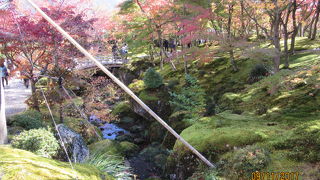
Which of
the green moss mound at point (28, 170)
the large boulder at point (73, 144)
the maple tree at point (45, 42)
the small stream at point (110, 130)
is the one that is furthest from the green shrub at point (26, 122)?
the small stream at point (110, 130)

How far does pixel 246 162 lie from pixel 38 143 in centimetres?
508

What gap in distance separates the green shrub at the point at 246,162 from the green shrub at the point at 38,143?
4.37 metres

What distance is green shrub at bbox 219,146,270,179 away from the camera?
15.8 ft

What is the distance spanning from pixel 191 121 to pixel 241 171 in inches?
161

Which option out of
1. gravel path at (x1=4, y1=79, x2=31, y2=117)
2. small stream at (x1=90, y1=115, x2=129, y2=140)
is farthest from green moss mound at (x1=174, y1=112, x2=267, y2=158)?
gravel path at (x1=4, y1=79, x2=31, y2=117)

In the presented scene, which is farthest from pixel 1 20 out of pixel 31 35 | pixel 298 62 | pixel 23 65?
pixel 298 62

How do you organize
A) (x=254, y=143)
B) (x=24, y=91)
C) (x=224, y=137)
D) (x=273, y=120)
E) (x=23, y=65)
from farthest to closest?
(x=24, y=91) → (x=23, y=65) → (x=273, y=120) → (x=224, y=137) → (x=254, y=143)

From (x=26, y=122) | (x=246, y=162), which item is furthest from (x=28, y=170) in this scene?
(x=26, y=122)

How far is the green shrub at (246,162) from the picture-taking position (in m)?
4.80

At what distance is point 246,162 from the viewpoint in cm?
489

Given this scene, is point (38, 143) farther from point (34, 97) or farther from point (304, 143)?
point (304, 143)

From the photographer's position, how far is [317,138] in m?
5.10

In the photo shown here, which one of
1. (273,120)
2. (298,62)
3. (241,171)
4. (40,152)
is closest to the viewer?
(241,171)

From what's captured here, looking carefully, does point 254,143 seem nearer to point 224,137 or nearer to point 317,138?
point 224,137
